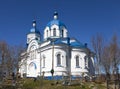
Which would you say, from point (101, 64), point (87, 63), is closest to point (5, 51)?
point (101, 64)

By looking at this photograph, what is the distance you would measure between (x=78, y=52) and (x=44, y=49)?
7.03 meters

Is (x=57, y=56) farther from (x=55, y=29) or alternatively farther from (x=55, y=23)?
(x=55, y=23)

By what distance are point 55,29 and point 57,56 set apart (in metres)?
8.59

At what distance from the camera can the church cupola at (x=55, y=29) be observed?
55750 millimetres

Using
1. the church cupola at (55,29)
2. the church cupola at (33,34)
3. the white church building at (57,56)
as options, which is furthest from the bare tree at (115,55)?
the church cupola at (33,34)

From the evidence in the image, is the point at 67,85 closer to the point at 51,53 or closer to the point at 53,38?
the point at 51,53

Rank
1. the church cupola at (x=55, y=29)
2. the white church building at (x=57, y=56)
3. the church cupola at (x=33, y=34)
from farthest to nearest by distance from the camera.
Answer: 1. the church cupola at (x=33, y=34)
2. the church cupola at (x=55, y=29)
3. the white church building at (x=57, y=56)

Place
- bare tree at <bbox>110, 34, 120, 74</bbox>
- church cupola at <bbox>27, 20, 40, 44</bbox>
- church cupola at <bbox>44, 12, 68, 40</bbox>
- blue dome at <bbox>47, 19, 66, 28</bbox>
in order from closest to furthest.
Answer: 1. bare tree at <bbox>110, 34, 120, 74</bbox>
2. church cupola at <bbox>44, 12, 68, 40</bbox>
3. blue dome at <bbox>47, 19, 66, 28</bbox>
4. church cupola at <bbox>27, 20, 40, 44</bbox>

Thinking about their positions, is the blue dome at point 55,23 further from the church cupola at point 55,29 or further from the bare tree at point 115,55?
the bare tree at point 115,55

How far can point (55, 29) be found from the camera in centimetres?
5581

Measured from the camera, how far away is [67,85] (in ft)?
122

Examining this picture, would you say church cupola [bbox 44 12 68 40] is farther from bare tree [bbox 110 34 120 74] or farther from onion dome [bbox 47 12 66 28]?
bare tree [bbox 110 34 120 74]

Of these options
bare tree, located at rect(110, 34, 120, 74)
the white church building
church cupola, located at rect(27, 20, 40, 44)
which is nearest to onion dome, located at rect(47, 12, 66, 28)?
the white church building

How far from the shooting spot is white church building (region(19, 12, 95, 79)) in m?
49.3
